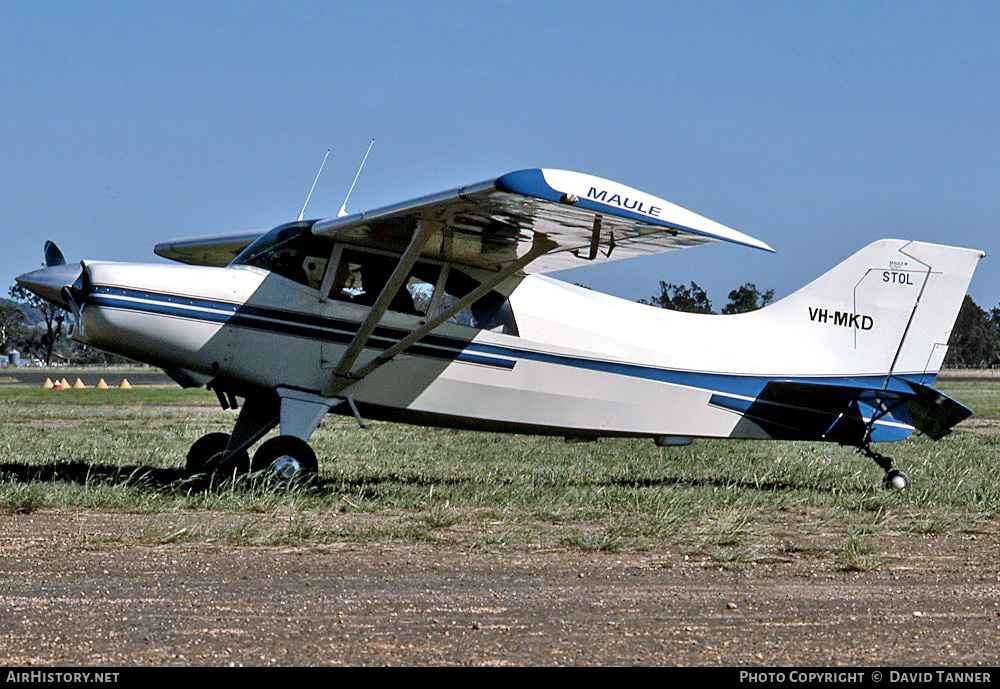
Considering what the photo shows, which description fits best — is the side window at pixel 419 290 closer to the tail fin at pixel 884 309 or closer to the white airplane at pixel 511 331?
the white airplane at pixel 511 331

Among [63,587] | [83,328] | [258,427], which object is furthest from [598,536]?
[83,328]

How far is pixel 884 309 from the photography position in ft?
34.9

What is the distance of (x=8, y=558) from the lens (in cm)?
556

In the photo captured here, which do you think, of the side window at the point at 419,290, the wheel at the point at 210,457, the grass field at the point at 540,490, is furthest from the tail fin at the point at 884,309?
the wheel at the point at 210,457

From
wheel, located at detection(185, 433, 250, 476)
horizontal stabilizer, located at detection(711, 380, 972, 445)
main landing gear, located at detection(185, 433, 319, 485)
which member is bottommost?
wheel, located at detection(185, 433, 250, 476)

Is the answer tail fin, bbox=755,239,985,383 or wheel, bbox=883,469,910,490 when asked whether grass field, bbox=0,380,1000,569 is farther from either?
tail fin, bbox=755,239,985,383

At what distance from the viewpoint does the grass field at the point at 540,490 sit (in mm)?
6820

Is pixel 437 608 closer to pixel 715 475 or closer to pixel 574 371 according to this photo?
pixel 574 371

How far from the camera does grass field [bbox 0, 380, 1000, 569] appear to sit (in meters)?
6.82

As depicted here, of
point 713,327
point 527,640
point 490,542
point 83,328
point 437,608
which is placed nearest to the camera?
point 527,640

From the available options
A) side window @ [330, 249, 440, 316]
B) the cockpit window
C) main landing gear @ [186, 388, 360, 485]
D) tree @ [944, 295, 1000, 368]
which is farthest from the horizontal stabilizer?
tree @ [944, 295, 1000, 368]

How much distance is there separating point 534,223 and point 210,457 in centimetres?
401

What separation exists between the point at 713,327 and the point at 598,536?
173 inches

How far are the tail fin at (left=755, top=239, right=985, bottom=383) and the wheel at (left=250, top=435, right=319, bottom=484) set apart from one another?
5146 mm
